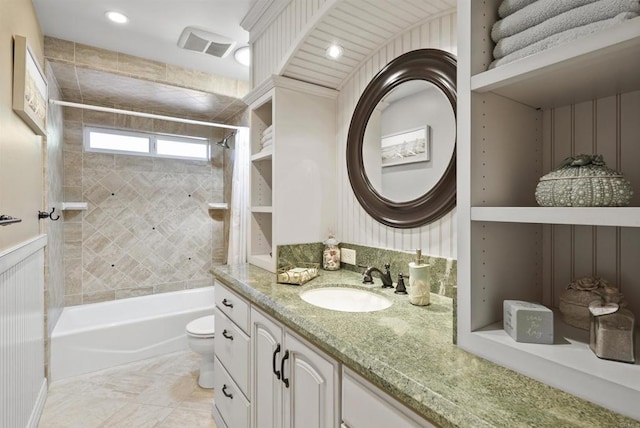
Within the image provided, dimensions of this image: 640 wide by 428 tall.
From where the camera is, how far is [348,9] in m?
1.45

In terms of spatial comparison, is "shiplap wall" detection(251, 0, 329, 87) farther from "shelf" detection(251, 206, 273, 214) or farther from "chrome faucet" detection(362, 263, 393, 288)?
"chrome faucet" detection(362, 263, 393, 288)

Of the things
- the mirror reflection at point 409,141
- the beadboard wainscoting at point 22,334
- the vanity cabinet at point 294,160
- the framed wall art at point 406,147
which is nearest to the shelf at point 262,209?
the vanity cabinet at point 294,160

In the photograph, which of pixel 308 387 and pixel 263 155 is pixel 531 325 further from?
pixel 263 155

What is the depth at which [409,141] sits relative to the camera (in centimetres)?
156

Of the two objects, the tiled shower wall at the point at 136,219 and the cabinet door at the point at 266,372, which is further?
the tiled shower wall at the point at 136,219

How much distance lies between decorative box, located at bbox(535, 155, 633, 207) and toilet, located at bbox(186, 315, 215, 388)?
2248 mm

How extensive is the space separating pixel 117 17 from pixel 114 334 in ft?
7.96

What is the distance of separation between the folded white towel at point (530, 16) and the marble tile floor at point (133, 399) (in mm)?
2380

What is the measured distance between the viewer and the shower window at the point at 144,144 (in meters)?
3.20

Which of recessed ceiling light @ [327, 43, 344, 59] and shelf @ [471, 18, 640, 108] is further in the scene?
recessed ceiling light @ [327, 43, 344, 59]

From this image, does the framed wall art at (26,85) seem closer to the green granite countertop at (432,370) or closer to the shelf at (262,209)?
the shelf at (262,209)

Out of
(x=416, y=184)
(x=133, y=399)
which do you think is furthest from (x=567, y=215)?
(x=133, y=399)

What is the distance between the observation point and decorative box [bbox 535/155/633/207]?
2.15 feet

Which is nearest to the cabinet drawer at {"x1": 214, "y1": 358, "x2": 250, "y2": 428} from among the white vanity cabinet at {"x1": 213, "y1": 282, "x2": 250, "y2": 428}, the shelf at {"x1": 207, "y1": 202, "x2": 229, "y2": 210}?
the white vanity cabinet at {"x1": 213, "y1": 282, "x2": 250, "y2": 428}
